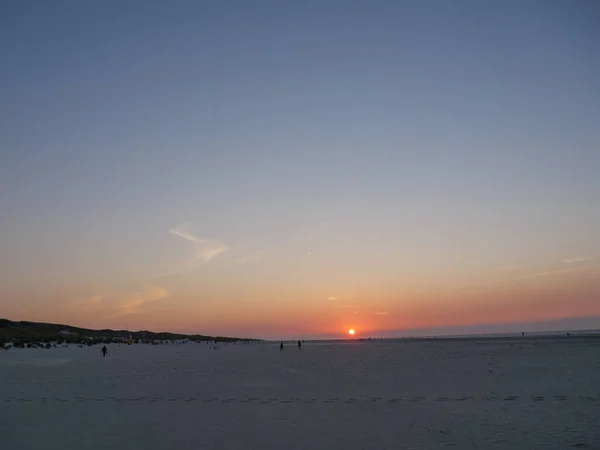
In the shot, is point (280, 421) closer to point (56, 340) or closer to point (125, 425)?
point (125, 425)

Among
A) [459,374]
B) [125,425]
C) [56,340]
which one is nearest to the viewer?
[125,425]

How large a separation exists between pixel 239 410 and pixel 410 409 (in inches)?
282

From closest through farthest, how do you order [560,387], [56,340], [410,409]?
[410,409], [560,387], [56,340]

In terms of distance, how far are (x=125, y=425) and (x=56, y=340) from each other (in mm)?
87665

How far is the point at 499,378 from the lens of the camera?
110 ft

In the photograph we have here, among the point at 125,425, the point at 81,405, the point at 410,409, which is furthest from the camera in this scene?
the point at 81,405

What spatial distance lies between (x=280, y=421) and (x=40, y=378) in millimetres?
22853

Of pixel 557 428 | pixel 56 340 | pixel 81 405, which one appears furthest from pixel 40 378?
pixel 56 340

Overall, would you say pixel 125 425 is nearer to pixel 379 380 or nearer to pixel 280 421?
pixel 280 421

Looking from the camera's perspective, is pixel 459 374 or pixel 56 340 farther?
pixel 56 340

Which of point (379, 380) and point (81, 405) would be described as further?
point (379, 380)

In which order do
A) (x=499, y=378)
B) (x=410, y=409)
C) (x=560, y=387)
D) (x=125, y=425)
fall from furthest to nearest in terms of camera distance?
(x=499, y=378) < (x=560, y=387) < (x=410, y=409) < (x=125, y=425)

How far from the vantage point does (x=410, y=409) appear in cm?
2180

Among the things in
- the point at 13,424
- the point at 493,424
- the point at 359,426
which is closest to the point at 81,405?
the point at 13,424
